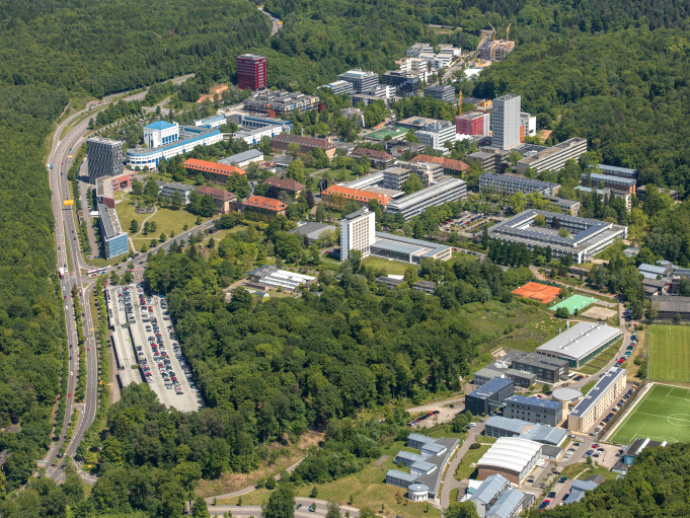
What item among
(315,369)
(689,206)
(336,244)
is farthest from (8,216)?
(689,206)

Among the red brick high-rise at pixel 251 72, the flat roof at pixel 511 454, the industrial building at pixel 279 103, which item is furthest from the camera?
the red brick high-rise at pixel 251 72

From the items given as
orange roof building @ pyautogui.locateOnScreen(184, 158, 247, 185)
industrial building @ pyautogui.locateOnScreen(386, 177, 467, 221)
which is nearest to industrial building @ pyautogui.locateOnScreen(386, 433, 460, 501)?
industrial building @ pyautogui.locateOnScreen(386, 177, 467, 221)

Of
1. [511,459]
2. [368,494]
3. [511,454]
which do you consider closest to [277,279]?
[368,494]

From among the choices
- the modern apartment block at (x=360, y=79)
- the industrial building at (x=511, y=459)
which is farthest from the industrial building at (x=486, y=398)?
the modern apartment block at (x=360, y=79)

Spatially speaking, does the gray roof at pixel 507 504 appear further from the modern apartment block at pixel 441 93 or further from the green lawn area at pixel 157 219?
the modern apartment block at pixel 441 93

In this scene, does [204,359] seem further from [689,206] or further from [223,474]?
[689,206]

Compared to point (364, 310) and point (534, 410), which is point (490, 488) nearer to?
point (534, 410)

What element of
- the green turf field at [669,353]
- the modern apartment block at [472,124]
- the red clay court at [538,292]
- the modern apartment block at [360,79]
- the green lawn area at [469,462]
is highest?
the modern apartment block at [360,79]

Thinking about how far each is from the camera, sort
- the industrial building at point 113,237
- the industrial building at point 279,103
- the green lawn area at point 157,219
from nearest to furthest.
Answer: the industrial building at point 113,237, the green lawn area at point 157,219, the industrial building at point 279,103

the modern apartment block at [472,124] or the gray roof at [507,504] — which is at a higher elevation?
the modern apartment block at [472,124]
